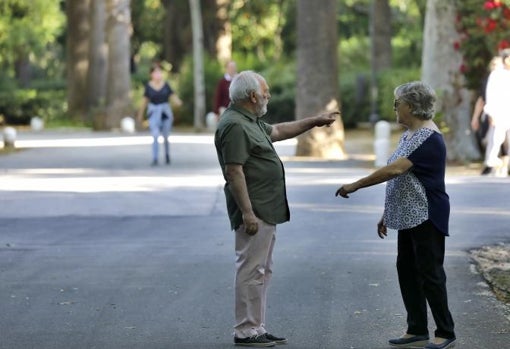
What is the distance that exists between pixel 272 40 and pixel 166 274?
5012 centimetres

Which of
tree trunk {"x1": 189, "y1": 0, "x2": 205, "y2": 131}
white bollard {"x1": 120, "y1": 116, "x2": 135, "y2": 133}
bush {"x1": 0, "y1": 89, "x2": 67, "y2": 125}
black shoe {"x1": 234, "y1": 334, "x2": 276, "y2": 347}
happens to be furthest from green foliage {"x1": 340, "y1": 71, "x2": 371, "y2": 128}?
black shoe {"x1": 234, "y1": 334, "x2": 276, "y2": 347}

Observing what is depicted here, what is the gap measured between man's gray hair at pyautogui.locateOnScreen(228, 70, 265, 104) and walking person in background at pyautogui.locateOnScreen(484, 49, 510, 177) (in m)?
11.4

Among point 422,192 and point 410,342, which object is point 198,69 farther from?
point 422,192

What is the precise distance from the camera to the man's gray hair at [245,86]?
7.71 metres

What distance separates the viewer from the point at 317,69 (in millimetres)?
24125

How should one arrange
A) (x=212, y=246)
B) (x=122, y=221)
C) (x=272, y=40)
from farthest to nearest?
(x=272, y=40) → (x=122, y=221) → (x=212, y=246)

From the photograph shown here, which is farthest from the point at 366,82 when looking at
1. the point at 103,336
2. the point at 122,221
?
the point at 103,336

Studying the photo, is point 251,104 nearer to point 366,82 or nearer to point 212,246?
point 212,246

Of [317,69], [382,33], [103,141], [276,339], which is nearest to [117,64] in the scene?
[103,141]

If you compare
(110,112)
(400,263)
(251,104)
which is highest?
(251,104)

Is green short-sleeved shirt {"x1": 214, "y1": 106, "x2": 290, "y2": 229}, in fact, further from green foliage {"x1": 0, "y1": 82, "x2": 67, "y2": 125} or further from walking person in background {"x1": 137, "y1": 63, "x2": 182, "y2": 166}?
green foliage {"x1": 0, "y1": 82, "x2": 67, "y2": 125}

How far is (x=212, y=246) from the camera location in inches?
493

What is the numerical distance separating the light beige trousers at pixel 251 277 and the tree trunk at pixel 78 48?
40.7 m

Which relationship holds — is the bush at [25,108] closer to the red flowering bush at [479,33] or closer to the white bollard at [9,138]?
the white bollard at [9,138]
